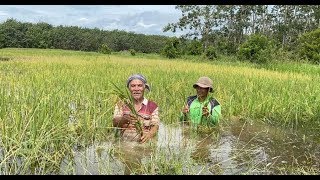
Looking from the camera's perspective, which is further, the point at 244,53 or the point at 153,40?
the point at 153,40

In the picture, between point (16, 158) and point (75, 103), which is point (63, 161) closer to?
point (16, 158)

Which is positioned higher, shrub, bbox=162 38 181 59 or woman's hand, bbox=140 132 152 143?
shrub, bbox=162 38 181 59

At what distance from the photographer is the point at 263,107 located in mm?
5707

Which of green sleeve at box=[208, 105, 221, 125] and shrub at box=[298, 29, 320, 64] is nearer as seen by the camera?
green sleeve at box=[208, 105, 221, 125]

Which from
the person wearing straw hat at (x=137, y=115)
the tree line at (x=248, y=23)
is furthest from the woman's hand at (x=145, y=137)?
the tree line at (x=248, y=23)

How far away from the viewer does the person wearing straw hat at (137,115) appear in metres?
3.71

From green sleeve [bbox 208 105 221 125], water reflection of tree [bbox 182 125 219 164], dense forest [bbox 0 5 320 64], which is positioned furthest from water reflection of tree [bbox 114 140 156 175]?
dense forest [bbox 0 5 320 64]

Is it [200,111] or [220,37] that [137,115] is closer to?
[200,111]

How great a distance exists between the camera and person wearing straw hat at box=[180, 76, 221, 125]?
442 centimetres

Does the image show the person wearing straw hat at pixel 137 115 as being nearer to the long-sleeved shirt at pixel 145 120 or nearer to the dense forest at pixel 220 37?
the long-sleeved shirt at pixel 145 120

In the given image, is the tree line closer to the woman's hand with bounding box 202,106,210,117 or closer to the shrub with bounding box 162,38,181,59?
the shrub with bounding box 162,38,181,59

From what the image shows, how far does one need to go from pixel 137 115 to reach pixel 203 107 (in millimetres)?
1049
